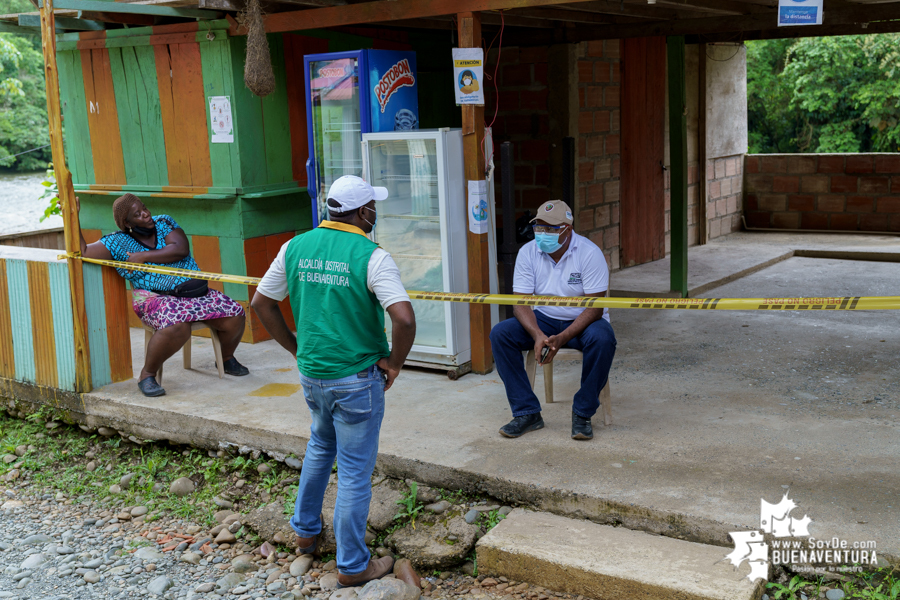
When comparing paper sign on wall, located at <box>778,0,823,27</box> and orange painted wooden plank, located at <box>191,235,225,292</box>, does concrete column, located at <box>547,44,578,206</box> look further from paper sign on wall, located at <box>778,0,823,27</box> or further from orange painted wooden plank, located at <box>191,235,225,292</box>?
paper sign on wall, located at <box>778,0,823,27</box>

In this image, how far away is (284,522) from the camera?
169 inches

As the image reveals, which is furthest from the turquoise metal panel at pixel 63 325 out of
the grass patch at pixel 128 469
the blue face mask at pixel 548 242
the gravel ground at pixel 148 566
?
the blue face mask at pixel 548 242

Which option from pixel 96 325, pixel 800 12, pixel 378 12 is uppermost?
pixel 378 12

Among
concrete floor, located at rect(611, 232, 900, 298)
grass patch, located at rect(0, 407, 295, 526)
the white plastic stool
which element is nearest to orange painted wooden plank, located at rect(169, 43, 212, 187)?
grass patch, located at rect(0, 407, 295, 526)

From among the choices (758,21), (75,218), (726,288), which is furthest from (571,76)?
(75,218)

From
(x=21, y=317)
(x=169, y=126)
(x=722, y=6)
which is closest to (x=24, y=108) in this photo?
(x=169, y=126)

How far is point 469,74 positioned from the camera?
5.33 meters

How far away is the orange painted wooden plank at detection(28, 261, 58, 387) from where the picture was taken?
5781 millimetres

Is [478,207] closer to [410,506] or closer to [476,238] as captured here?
[476,238]

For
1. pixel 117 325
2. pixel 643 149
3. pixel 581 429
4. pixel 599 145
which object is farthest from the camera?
pixel 643 149

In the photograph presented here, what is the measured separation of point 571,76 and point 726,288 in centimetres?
269

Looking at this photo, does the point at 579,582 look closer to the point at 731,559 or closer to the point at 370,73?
the point at 731,559

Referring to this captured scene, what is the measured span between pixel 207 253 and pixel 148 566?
10.4ft

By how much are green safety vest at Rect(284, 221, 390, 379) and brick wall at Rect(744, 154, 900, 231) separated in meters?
10.6
